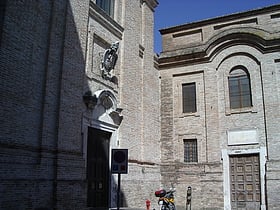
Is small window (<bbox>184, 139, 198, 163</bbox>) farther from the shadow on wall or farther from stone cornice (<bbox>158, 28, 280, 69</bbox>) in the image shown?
the shadow on wall

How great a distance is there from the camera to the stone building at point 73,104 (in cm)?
923

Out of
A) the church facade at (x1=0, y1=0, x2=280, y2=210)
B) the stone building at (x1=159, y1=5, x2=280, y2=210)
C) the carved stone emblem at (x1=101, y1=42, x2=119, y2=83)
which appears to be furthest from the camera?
the stone building at (x1=159, y1=5, x2=280, y2=210)

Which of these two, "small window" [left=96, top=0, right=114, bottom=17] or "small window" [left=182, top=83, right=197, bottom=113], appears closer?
"small window" [left=96, top=0, right=114, bottom=17]

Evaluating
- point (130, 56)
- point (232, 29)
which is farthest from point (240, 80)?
point (130, 56)

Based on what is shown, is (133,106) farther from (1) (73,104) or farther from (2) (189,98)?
(1) (73,104)

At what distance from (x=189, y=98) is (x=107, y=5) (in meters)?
6.03

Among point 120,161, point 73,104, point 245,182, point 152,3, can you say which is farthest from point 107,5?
point 245,182

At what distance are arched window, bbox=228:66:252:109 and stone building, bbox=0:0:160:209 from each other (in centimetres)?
388

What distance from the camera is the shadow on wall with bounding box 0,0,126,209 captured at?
9.02 m

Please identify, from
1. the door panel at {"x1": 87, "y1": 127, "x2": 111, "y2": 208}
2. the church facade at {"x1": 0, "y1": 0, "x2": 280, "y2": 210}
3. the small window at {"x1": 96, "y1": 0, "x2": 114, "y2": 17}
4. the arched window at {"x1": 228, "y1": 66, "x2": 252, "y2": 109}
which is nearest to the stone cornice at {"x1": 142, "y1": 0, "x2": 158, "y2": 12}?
the church facade at {"x1": 0, "y1": 0, "x2": 280, "y2": 210}

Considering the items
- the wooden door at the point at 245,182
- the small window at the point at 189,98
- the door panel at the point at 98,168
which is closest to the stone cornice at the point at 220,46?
the small window at the point at 189,98

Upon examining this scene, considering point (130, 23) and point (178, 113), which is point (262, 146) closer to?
point (178, 113)

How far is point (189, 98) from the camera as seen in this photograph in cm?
1734

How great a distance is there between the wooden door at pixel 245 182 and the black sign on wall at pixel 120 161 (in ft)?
30.9
